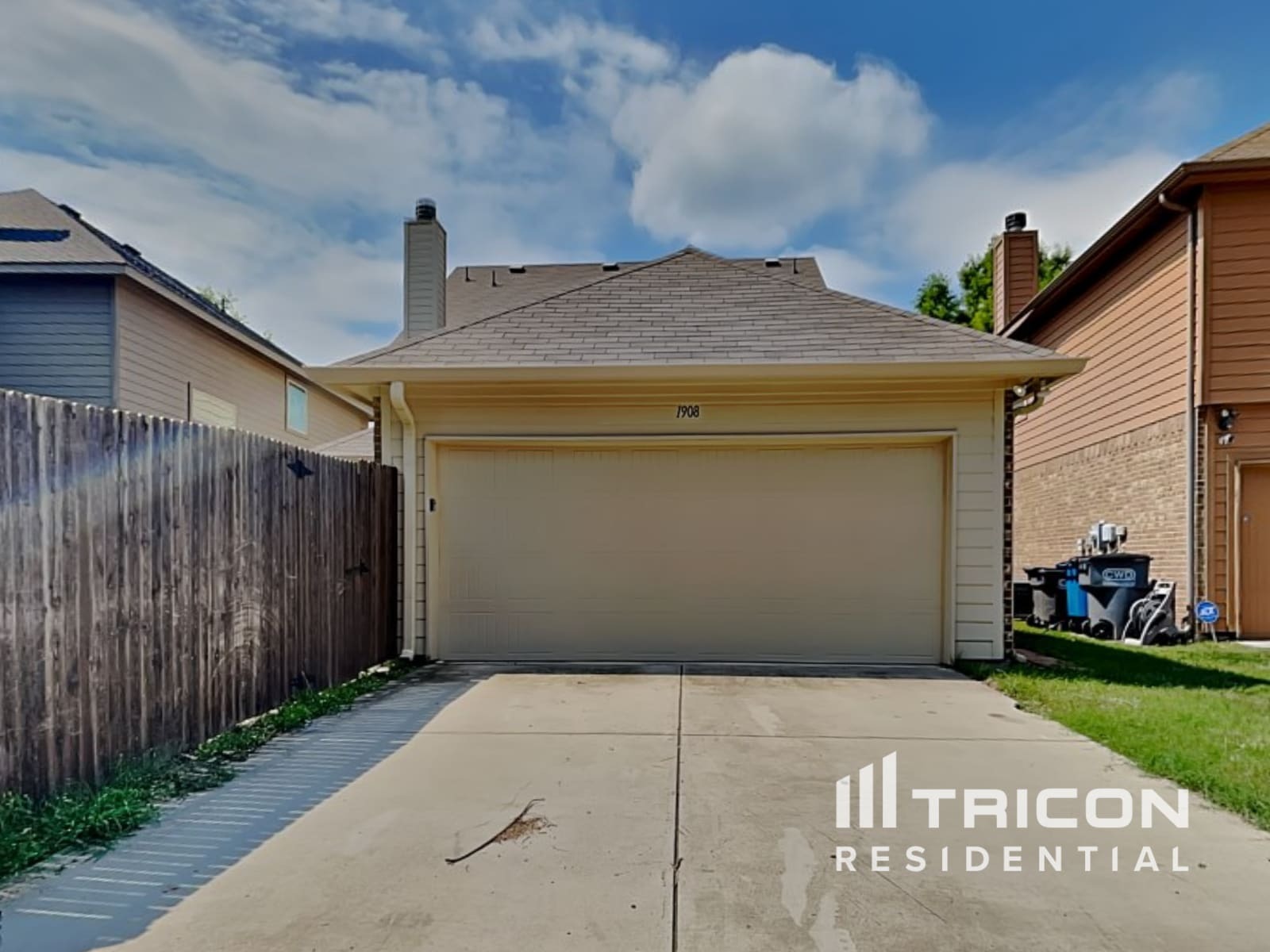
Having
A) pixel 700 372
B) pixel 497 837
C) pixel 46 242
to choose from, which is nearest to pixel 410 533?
pixel 700 372

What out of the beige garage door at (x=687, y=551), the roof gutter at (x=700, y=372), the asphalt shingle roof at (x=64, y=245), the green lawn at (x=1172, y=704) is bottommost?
the green lawn at (x=1172, y=704)

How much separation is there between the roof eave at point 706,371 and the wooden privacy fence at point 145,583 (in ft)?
4.14

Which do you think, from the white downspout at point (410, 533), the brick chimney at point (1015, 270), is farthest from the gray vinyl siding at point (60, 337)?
the brick chimney at point (1015, 270)

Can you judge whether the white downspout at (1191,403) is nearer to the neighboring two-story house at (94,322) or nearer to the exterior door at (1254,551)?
the exterior door at (1254,551)

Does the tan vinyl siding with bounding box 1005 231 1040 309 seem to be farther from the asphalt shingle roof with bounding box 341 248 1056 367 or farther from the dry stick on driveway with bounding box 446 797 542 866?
the dry stick on driveway with bounding box 446 797 542 866

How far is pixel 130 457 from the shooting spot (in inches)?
136

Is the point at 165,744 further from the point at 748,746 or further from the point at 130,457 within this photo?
the point at 748,746

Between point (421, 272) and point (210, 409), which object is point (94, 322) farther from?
point (421, 272)

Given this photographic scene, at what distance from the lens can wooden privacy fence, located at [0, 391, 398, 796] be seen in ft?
9.24

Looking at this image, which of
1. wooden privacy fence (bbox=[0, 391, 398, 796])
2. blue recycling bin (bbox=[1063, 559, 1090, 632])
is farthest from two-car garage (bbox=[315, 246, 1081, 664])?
blue recycling bin (bbox=[1063, 559, 1090, 632])

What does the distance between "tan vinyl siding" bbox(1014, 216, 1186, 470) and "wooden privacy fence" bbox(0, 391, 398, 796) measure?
32.9 feet

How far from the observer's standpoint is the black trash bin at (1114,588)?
27.9 feet

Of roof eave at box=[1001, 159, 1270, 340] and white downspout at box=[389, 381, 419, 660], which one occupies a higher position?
roof eave at box=[1001, 159, 1270, 340]

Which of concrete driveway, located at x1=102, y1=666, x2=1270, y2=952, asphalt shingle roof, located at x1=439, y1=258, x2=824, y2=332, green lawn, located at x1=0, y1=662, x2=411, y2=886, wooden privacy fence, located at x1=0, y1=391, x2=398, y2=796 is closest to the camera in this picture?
concrete driveway, located at x1=102, y1=666, x2=1270, y2=952
